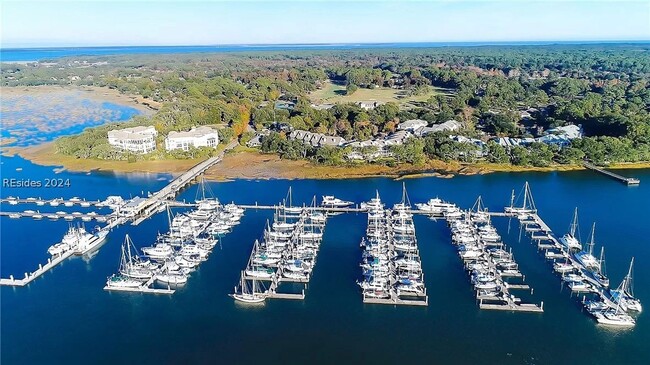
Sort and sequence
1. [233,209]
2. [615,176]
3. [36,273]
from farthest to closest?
[615,176] < [233,209] < [36,273]

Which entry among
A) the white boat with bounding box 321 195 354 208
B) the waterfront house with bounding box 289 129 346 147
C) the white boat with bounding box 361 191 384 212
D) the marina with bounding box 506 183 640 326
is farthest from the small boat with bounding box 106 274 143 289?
the waterfront house with bounding box 289 129 346 147

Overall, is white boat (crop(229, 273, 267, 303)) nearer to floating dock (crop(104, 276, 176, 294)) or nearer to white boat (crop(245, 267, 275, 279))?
white boat (crop(245, 267, 275, 279))

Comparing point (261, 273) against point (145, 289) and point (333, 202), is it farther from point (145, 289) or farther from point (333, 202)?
point (333, 202)

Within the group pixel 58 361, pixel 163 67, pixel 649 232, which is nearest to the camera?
pixel 58 361

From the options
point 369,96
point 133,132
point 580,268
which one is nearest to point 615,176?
point 580,268

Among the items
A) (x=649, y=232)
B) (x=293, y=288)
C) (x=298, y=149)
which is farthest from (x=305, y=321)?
(x=298, y=149)

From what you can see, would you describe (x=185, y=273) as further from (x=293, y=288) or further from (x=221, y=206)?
(x=221, y=206)

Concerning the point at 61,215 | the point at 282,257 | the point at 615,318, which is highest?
the point at 61,215

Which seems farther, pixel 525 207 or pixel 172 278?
pixel 525 207

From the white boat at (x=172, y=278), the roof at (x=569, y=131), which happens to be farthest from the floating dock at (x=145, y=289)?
the roof at (x=569, y=131)
